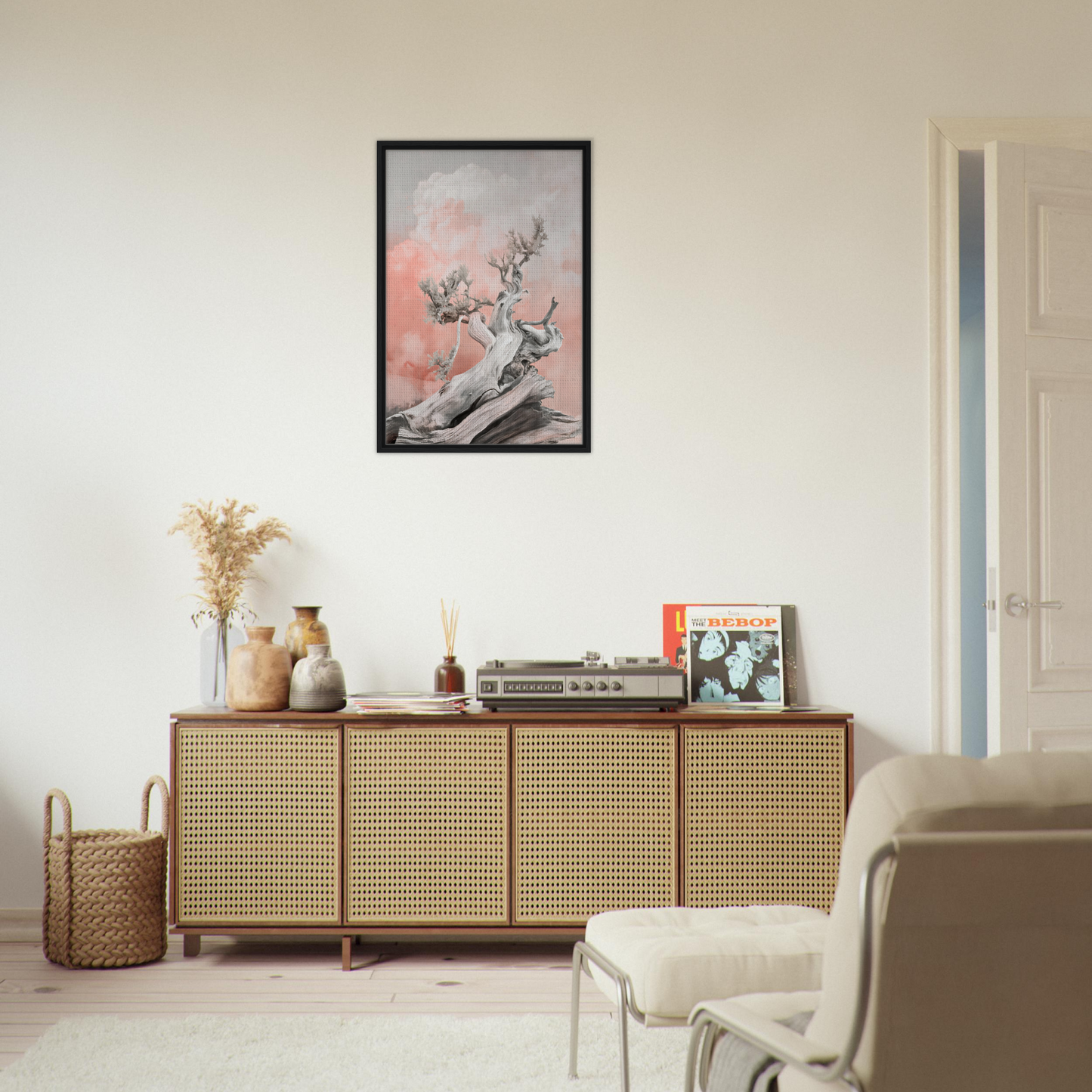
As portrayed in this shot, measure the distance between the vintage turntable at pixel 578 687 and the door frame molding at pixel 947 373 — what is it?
3.20 ft

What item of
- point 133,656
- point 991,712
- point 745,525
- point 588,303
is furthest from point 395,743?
point 991,712

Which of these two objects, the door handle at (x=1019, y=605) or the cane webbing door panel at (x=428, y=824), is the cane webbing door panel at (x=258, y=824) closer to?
the cane webbing door panel at (x=428, y=824)

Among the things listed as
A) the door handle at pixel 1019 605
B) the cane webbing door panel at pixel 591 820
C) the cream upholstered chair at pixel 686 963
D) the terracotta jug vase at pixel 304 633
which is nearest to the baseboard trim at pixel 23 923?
the terracotta jug vase at pixel 304 633

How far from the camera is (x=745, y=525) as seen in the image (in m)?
3.52

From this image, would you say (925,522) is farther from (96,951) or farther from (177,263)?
(96,951)

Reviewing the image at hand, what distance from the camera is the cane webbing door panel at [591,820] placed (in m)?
3.07

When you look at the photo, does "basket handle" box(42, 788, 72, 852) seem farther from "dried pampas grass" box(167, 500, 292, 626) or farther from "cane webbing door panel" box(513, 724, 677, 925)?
"cane webbing door panel" box(513, 724, 677, 925)

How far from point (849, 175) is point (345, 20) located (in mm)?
1810

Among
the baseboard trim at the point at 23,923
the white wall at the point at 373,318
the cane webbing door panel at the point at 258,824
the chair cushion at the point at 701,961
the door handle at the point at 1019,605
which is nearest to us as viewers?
the chair cushion at the point at 701,961

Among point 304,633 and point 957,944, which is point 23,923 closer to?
point 304,633

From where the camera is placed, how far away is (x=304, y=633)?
10.9 feet

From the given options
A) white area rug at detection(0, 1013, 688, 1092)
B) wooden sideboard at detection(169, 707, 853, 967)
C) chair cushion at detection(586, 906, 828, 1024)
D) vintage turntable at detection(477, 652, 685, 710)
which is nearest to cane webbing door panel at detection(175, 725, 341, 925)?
wooden sideboard at detection(169, 707, 853, 967)

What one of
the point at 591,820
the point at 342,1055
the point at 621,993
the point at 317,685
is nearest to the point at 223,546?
the point at 317,685

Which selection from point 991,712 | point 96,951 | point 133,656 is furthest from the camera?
point 133,656
